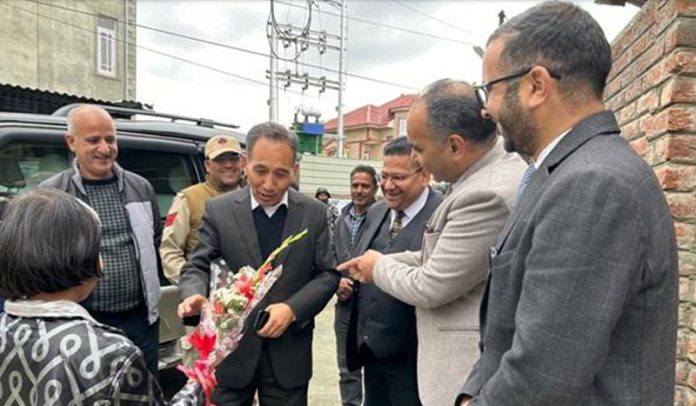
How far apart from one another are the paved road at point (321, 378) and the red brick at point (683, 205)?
3071 mm

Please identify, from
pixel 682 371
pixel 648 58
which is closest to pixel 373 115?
pixel 648 58

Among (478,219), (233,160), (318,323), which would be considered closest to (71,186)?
(233,160)

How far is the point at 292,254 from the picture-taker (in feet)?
7.35

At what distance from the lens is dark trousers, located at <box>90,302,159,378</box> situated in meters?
Result: 2.75

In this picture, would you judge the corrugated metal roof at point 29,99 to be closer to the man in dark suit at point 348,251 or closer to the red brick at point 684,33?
the man in dark suit at point 348,251

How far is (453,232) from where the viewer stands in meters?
1.72

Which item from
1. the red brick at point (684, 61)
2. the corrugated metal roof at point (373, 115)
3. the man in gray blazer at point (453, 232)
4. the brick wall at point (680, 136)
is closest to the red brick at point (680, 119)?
the brick wall at point (680, 136)

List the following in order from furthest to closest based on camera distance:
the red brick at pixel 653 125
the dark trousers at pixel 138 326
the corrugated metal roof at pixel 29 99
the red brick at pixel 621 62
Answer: the corrugated metal roof at pixel 29 99 < the dark trousers at pixel 138 326 < the red brick at pixel 621 62 < the red brick at pixel 653 125

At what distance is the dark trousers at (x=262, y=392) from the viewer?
2.20 metres

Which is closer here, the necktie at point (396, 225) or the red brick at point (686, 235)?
the red brick at point (686, 235)

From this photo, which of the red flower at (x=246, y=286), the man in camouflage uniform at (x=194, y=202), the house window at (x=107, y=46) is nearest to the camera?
the red flower at (x=246, y=286)

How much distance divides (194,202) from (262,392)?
62.5 inches

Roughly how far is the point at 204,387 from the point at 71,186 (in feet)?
5.55

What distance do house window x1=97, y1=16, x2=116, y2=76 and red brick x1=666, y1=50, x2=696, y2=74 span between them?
16.8 m
